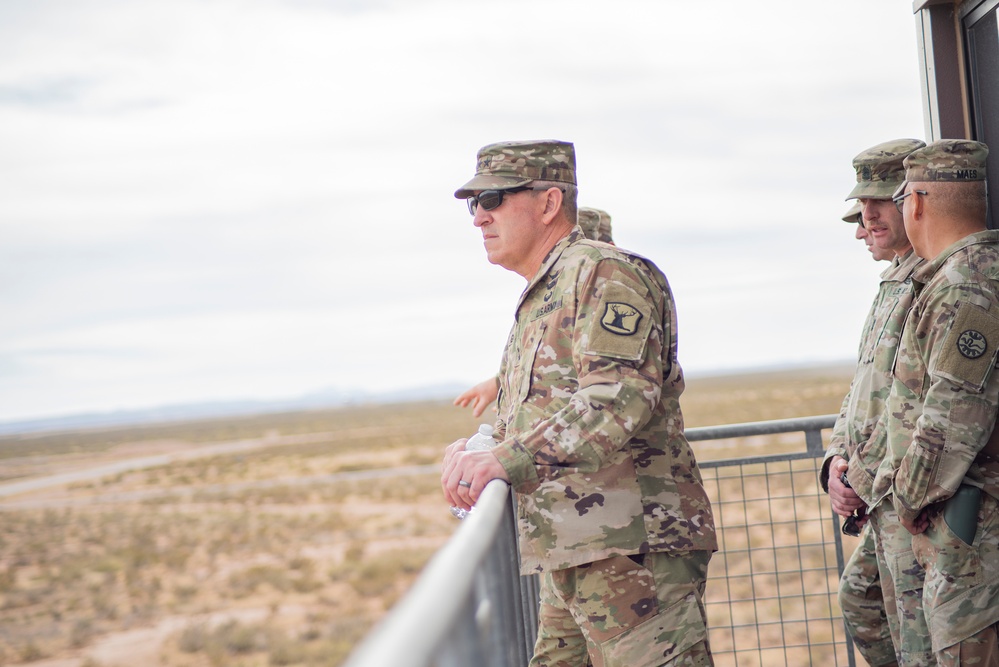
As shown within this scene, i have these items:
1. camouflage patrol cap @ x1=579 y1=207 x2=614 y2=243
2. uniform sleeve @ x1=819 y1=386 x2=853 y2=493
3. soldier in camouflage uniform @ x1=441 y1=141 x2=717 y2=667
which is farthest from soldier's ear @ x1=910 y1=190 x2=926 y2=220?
camouflage patrol cap @ x1=579 y1=207 x2=614 y2=243

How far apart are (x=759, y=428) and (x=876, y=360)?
Answer: 29.8 inches

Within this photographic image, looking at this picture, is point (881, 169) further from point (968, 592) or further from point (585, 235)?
point (968, 592)

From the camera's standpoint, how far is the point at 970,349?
105 inches

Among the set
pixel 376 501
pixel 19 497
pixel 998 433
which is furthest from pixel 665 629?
pixel 19 497

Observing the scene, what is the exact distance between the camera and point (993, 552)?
2.71 meters

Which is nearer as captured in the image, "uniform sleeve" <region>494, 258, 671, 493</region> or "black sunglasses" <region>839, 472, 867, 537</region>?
"uniform sleeve" <region>494, 258, 671, 493</region>

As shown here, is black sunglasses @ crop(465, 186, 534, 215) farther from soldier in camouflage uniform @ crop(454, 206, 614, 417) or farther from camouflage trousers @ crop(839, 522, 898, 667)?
camouflage trousers @ crop(839, 522, 898, 667)

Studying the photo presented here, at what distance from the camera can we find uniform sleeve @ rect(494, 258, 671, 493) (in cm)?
220

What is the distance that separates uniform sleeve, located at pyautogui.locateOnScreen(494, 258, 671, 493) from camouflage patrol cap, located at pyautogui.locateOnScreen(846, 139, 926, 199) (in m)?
1.46

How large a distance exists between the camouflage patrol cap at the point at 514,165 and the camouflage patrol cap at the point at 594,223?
61.1 inches

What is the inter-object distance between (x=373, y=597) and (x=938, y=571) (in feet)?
54.4

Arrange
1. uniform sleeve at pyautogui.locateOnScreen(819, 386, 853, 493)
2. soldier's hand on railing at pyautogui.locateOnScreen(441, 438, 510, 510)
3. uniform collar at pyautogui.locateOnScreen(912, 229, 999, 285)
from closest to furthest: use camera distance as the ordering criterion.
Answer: soldier's hand on railing at pyautogui.locateOnScreen(441, 438, 510, 510) < uniform collar at pyautogui.locateOnScreen(912, 229, 999, 285) < uniform sleeve at pyautogui.locateOnScreen(819, 386, 853, 493)

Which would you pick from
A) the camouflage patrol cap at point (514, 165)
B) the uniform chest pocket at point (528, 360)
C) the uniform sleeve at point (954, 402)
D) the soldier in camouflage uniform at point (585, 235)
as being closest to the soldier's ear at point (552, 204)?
the camouflage patrol cap at point (514, 165)

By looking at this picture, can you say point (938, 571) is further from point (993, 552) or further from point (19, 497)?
point (19, 497)
